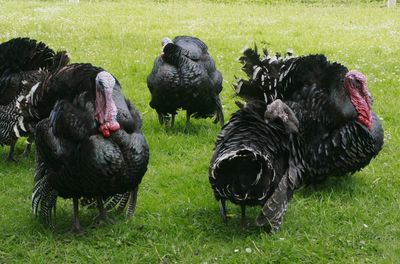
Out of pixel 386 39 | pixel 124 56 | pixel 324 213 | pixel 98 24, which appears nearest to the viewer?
pixel 324 213

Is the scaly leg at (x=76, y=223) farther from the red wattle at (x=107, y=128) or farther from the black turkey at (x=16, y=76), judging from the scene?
the black turkey at (x=16, y=76)

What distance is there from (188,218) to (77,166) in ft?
4.01

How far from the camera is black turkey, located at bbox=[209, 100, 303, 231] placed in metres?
4.80

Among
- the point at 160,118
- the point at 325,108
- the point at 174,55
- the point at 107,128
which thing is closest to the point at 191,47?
the point at 174,55

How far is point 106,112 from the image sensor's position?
4793 mm

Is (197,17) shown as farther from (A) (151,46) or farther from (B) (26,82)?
(B) (26,82)

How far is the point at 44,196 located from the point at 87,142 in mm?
782

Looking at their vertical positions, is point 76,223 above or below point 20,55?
below

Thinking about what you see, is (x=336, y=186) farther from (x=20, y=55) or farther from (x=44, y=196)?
(x=20, y=55)

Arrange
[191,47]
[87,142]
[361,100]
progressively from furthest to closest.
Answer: [191,47] < [361,100] < [87,142]

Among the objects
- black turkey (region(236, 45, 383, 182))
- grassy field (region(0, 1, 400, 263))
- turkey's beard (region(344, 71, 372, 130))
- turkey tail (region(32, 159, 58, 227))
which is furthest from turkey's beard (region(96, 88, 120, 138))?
turkey's beard (region(344, 71, 372, 130))

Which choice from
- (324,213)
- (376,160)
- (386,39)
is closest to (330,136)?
(324,213)

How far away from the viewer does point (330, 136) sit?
5.77 m

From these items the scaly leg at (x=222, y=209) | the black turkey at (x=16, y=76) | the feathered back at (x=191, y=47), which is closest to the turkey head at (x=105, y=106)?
the scaly leg at (x=222, y=209)
